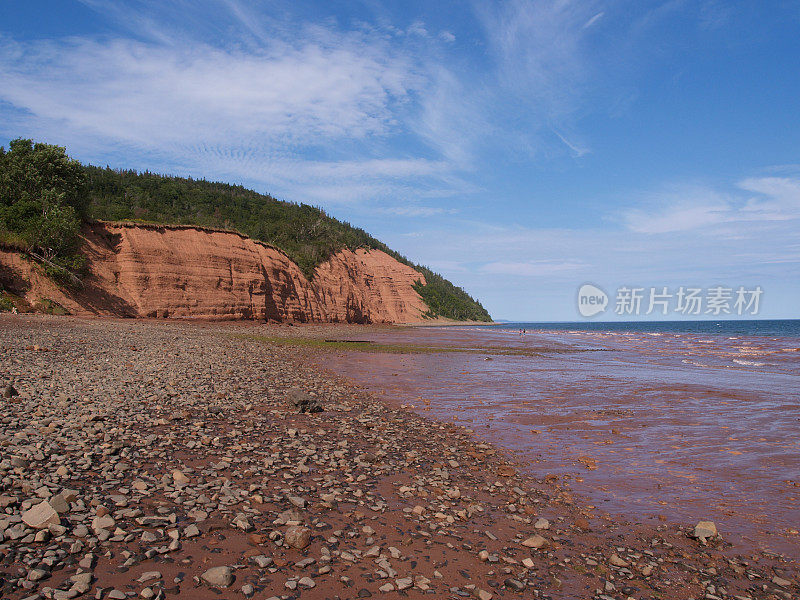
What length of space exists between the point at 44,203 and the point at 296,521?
39.4 m

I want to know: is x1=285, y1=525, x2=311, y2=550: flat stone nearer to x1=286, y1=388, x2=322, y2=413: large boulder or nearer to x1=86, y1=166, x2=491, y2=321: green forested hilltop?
x1=286, y1=388, x2=322, y2=413: large boulder

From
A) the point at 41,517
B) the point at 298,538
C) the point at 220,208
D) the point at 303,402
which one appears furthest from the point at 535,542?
the point at 220,208

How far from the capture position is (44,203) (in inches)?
1335

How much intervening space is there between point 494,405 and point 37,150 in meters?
42.5

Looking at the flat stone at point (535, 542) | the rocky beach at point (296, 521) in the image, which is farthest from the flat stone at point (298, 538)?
the flat stone at point (535, 542)

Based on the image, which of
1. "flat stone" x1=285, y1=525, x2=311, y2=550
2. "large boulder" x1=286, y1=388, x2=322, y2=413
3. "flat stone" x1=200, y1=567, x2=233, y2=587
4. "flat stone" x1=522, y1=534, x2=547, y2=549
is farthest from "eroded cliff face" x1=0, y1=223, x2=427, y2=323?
"flat stone" x1=522, y1=534, x2=547, y2=549

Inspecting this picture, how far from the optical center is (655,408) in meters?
13.8

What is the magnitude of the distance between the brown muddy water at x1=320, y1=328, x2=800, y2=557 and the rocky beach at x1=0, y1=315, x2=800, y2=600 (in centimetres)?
66

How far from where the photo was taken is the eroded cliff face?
3478 centimetres

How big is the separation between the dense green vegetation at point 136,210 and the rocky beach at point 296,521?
29636mm

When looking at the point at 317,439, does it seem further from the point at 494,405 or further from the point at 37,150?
the point at 37,150

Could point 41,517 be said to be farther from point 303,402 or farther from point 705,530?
point 705,530

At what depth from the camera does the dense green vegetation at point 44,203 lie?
105 feet

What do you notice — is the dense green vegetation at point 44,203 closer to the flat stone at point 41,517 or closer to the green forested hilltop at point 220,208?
the green forested hilltop at point 220,208
